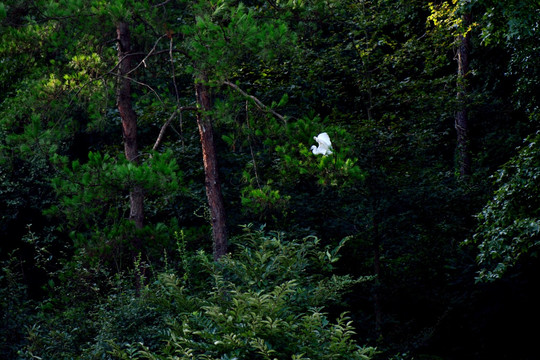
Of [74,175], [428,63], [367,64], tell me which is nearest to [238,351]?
[74,175]

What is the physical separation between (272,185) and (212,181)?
1131 millimetres

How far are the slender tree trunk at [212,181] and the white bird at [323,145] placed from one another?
220 cm

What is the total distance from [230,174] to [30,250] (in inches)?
251

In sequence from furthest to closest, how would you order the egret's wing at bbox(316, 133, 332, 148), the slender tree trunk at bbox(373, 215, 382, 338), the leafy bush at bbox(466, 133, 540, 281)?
the slender tree trunk at bbox(373, 215, 382, 338)
the leafy bush at bbox(466, 133, 540, 281)
the egret's wing at bbox(316, 133, 332, 148)

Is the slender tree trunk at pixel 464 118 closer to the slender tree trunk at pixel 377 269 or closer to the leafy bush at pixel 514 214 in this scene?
the slender tree trunk at pixel 377 269

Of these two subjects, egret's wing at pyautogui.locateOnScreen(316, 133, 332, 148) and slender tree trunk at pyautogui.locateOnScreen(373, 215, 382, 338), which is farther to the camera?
slender tree trunk at pyautogui.locateOnScreen(373, 215, 382, 338)

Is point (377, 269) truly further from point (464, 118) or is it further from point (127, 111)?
point (464, 118)

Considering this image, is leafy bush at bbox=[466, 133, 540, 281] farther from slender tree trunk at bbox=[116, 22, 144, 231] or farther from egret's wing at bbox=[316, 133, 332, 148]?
slender tree trunk at bbox=[116, 22, 144, 231]

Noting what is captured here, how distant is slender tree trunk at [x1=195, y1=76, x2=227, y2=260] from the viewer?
Result: 7.89 metres

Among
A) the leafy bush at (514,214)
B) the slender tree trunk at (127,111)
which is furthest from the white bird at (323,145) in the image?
the slender tree trunk at (127,111)

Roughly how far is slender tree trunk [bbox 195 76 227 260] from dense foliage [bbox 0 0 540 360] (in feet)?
0.10

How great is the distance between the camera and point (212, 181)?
26.3 ft

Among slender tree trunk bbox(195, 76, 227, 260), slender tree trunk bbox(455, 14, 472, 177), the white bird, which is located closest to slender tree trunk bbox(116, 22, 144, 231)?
slender tree trunk bbox(195, 76, 227, 260)

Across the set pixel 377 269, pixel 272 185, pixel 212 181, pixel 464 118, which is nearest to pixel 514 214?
pixel 377 269
